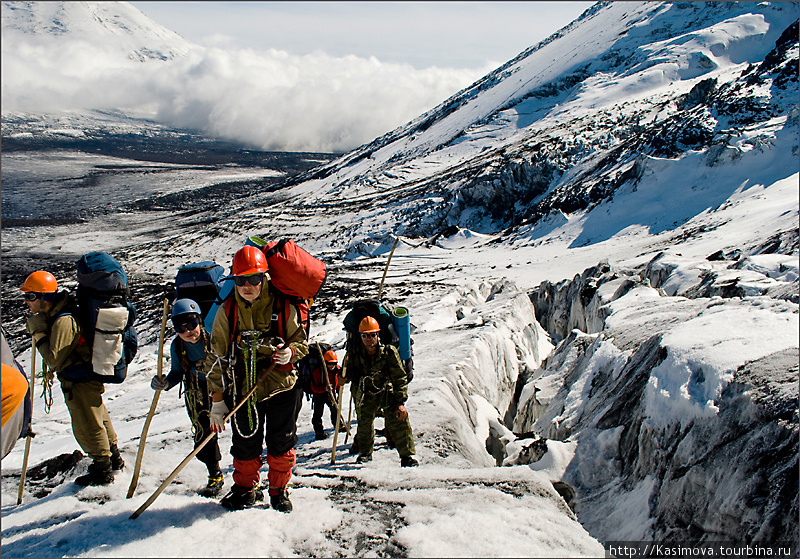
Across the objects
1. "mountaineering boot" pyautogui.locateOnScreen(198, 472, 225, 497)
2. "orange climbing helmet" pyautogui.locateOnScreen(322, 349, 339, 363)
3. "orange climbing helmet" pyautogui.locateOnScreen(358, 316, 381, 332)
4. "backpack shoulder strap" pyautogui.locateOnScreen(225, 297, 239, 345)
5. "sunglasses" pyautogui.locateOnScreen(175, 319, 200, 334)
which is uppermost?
"backpack shoulder strap" pyautogui.locateOnScreen(225, 297, 239, 345)

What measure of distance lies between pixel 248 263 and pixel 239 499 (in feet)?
6.75

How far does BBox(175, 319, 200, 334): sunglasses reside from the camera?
451 centimetres

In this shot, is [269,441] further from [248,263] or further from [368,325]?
[368,325]

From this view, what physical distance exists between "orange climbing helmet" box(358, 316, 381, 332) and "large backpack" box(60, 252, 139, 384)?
2557mm

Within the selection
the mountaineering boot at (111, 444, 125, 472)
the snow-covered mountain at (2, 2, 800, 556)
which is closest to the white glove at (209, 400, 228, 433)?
the snow-covered mountain at (2, 2, 800, 556)

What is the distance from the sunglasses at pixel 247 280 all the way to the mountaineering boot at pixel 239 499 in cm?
180

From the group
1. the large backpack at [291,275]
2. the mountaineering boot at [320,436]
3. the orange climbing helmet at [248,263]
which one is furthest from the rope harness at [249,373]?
the mountaineering boot at [320,436]

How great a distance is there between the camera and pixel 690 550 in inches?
164

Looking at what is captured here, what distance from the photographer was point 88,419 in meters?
4.89

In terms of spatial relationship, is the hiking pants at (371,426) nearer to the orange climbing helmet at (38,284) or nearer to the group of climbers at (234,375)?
the group of climbers at (234,375)

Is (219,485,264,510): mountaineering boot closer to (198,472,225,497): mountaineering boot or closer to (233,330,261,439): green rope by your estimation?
(233,330,261,439): green rope

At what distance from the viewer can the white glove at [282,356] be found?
393cm

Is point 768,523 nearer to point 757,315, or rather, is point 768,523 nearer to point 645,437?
point 645,437

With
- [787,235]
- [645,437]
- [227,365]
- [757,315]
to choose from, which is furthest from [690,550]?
[787,235]
